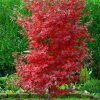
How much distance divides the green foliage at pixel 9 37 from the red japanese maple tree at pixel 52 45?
3.98 m

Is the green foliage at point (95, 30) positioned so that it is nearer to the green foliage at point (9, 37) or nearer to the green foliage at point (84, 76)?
the green foliage at point (84, 76)

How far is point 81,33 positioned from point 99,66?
4402 millimetres

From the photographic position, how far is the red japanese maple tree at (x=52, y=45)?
10.1 m

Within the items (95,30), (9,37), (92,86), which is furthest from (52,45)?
(95,30)

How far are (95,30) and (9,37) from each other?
2607 millimetres

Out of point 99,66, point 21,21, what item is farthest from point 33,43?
point 99,66

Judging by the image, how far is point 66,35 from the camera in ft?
33.3

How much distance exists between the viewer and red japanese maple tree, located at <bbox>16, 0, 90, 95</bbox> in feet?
33.1

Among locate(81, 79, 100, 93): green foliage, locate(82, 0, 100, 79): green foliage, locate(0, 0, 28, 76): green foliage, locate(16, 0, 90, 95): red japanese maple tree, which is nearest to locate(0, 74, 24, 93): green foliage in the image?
locate(0, 0, 28, 76): green foliage

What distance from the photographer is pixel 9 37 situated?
14.4 m

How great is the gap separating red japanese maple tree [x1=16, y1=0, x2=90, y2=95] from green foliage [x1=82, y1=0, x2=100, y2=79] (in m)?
4.27

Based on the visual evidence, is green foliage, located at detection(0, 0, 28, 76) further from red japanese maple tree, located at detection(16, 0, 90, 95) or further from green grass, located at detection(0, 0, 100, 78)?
red japanese maple tree, located at detection(16, 0, 90, 95)

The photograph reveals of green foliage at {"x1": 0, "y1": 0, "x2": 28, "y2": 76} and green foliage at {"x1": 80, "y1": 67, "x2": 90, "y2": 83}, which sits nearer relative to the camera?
green foliage at {"x1": 80, "y1": 67, "x2": 90, "y2": 83}

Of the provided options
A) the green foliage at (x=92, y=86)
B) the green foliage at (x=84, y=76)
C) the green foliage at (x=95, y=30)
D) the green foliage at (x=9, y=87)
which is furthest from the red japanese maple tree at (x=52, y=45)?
the green foliage at (x=95, y=30)
